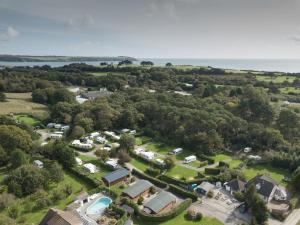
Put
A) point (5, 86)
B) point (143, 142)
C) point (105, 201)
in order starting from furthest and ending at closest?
point (5, 86)
point (143, 142)
point (105, 201)

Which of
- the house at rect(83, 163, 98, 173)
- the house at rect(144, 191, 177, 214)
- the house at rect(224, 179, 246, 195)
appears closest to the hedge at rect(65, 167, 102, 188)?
the house at rect(83, 163, 98, 173)

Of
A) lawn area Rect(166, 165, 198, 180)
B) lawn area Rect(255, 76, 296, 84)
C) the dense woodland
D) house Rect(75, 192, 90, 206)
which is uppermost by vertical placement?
lawn area Rect(255, 76, 296, 84)

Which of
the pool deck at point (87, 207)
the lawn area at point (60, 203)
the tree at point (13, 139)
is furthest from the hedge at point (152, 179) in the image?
the tree at point (13, 139)

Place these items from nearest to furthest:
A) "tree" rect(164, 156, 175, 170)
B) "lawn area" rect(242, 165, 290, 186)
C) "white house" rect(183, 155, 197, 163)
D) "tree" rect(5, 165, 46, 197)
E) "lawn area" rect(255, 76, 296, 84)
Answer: "tree" rect(5, 165, 46, 197)
"lawn area" rect(242, 165, 290, 186)
"tree" rect(164, 156, 175, 170)
"white house" rect(183, 155, 197, 163)
"lawn area" rect(255, 76, 296, 84)

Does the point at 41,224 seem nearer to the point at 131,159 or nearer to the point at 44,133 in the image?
the point at 131,159

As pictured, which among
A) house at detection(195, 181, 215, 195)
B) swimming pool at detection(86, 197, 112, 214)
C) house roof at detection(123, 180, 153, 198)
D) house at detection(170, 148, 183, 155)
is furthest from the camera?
house at detection(170, 148, 183, 155)

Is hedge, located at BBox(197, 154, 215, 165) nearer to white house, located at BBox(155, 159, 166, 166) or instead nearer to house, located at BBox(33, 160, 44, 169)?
white house, located at BBox(155, 159, 166, 166)

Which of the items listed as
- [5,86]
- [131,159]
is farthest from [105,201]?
[5,86]
